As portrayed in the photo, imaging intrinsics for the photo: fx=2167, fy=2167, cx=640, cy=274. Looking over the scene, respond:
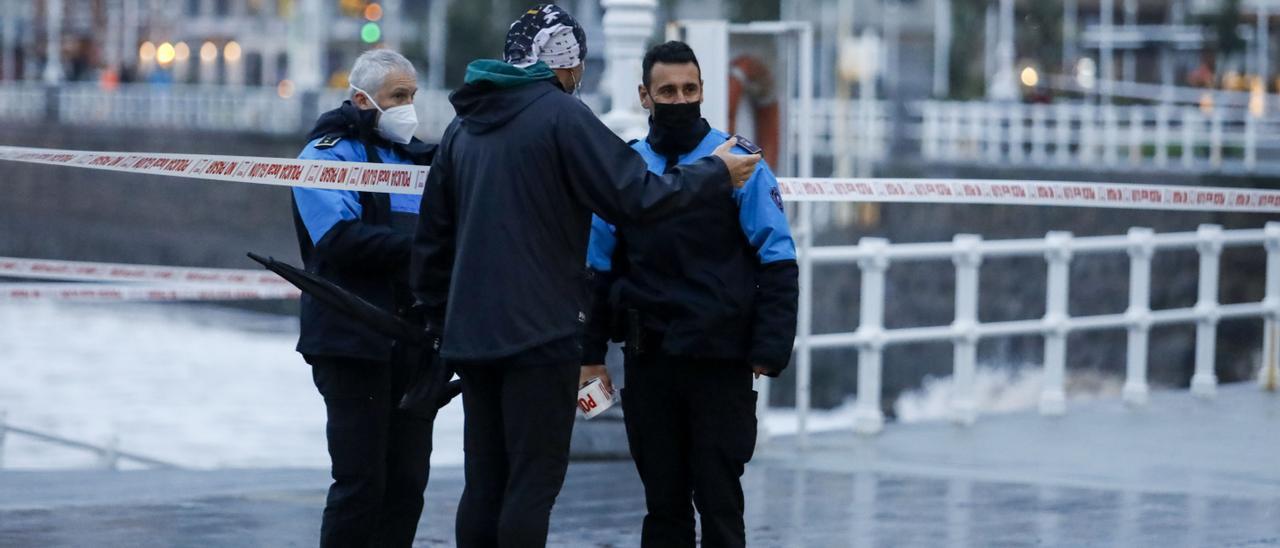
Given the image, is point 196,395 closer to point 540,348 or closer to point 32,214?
point 540,348

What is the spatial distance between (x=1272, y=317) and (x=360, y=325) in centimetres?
811

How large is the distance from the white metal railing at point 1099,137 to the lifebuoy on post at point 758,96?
1892 centimetres

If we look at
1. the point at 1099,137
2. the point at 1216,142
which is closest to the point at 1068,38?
the point at 1099,137

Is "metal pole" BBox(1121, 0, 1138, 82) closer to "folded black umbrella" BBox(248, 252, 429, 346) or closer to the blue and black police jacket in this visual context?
the blue and black police jacket

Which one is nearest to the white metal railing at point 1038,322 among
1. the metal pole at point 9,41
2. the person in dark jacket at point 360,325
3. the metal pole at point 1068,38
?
the person in dark jacket at point 360,325

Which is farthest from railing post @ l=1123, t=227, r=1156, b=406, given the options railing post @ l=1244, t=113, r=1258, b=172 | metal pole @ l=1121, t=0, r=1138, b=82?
metal pole @ l=1121, t=0, r=1138, b=82

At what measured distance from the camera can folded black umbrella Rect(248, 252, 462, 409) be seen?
18.2 ft

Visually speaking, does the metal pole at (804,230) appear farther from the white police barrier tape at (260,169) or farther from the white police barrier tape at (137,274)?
the white police barrier tape at (260,169)

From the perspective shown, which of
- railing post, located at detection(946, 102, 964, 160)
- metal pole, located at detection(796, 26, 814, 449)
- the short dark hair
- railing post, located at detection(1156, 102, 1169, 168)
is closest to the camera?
the short dark hair

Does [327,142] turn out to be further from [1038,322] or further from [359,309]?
[1038,322]

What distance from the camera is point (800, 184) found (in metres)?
7.02

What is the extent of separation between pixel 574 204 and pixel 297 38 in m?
55.6

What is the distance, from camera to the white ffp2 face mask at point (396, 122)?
5781 millimetres

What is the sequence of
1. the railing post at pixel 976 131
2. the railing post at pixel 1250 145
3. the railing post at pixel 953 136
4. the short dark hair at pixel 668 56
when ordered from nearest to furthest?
the short dark hair at pixel 668 56, the railing post at pixel 1250 145, the railing post at pixel 976 131, the railing post at pixel 953 136
